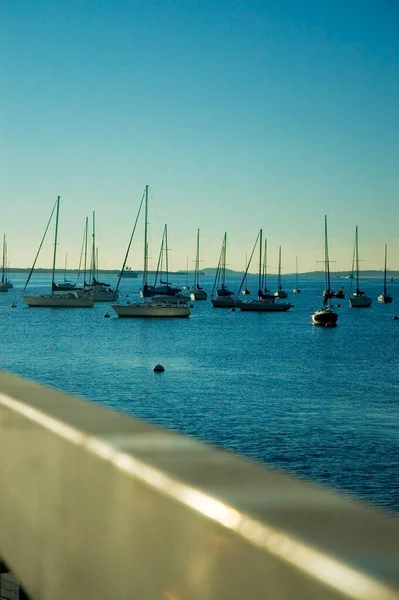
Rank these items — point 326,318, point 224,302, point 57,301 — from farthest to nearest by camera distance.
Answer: point 224,302 < point 57,301 < point 326,318

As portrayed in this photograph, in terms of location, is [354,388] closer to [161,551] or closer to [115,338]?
[115,338]

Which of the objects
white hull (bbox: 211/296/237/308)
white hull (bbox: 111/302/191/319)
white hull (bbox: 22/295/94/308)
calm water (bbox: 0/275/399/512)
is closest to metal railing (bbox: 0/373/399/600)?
calm water (bbox: 0/275/399/512)

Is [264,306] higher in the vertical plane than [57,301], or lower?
lower

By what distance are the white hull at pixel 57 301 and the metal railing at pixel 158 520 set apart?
4733 inches

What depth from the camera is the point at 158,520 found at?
194 centimetres

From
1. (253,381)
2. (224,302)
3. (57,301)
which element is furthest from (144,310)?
(253,381)

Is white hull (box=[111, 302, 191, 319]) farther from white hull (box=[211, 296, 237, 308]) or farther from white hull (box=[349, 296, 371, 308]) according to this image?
white hull (box=[349, 296, 371, 308])

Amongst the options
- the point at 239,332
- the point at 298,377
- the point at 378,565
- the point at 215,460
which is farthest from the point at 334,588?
the point at 239,332

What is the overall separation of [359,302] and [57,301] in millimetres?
55377

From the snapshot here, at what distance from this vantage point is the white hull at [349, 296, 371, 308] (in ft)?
495

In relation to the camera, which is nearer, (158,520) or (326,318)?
(158,520)

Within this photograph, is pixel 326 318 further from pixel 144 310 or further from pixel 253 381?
pixel 253 381

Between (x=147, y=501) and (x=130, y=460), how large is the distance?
0.48 ft

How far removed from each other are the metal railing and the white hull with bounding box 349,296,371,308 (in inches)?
5906
